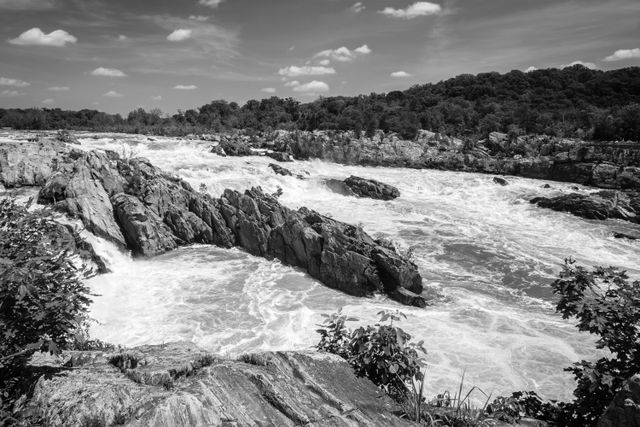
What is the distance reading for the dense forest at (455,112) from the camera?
2426 inches

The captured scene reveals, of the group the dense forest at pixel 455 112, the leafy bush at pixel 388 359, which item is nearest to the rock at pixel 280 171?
the dense forest at pixel 455 112

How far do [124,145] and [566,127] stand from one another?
5874 cm

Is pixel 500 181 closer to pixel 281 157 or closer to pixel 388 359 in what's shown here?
pixel 281 157

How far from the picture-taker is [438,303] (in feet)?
54.7

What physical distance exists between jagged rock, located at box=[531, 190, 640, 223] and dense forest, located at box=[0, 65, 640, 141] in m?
25.9

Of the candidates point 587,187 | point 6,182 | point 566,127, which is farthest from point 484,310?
point 566,127

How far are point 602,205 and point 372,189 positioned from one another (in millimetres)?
17792

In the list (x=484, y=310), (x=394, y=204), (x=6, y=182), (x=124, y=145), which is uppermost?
(x=124, y=145)

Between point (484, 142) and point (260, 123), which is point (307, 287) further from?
point (260, 123)

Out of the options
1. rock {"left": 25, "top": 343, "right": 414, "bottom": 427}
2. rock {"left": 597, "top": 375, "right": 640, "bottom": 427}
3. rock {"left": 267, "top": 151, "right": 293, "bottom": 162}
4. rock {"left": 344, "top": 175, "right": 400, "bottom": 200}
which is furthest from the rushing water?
rock {"left": 267, "top": 151, "right": 293, "bottom": 162}

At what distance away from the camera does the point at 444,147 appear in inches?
2176

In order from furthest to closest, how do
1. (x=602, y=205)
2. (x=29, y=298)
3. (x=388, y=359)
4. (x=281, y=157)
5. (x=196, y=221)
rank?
(x=281, y=157)
(x=602, y=205)
(x=196, y=221)
(x=388, y=359)
(x=29, y=298)

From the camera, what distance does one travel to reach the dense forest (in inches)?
2426

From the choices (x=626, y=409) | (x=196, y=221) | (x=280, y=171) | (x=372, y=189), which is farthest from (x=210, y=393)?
(x=280, y=171)
